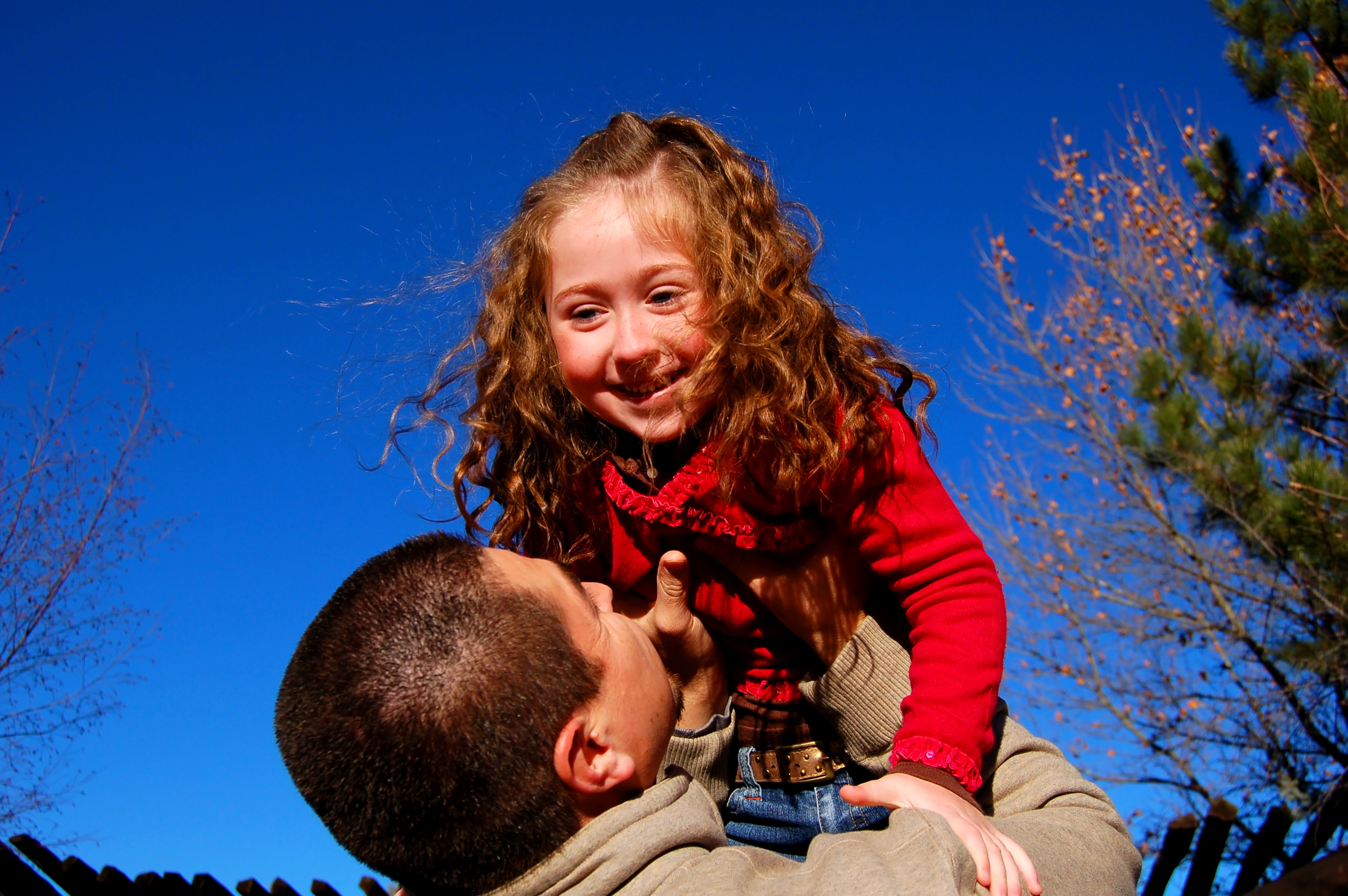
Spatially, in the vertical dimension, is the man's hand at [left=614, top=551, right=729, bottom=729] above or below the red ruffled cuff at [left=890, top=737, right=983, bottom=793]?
above

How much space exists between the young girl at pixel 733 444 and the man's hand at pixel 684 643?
6cm

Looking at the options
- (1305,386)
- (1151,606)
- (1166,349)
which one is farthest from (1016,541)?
(1305,386)

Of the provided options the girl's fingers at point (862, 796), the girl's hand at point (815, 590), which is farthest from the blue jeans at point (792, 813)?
the girl's fingers at point (862, 796)

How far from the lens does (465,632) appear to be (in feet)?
4.22

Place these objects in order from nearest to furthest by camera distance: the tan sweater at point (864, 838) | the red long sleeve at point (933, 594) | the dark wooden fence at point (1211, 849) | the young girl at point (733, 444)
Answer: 1. the tan sweater at point (864, 838)
2. the red long sleeve at point (933, 594)
3. the young girl at point (733, 444)
4. the dark wooden fence at point (1211, 849)

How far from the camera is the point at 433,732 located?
1221mm

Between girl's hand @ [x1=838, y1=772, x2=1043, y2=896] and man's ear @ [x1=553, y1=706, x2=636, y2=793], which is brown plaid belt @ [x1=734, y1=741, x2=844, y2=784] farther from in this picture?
man's ear @ [x1=553, y1=706, x2=636, y2=793]

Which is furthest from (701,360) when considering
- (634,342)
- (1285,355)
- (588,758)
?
(1285,355)

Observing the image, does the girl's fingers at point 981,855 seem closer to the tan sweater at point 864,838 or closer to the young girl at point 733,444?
the tan sweater at point 864,838

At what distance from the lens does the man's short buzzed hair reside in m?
1.22

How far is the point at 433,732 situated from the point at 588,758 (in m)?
0.22

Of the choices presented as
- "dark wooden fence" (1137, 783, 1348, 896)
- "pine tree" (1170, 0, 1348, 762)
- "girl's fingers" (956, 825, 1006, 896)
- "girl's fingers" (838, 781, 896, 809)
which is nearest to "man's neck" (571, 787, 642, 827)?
"girl's fingers" (838, 781, 896, 809)

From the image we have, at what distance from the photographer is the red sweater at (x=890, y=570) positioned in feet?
5.30

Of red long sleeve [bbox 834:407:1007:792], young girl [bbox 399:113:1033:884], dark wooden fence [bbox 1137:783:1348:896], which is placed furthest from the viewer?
dark wooden fence [bbox 1137:783:1348:896]
